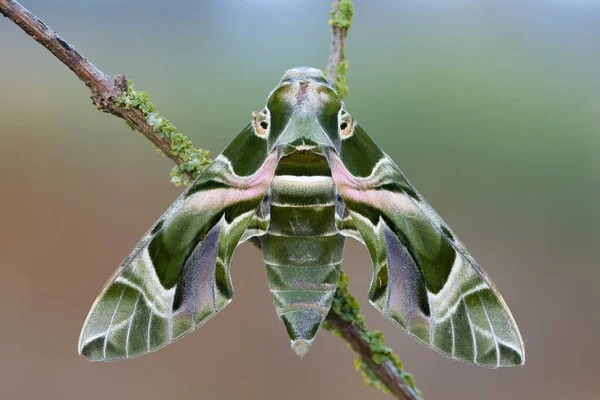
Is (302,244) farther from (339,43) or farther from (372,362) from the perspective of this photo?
(339,43)

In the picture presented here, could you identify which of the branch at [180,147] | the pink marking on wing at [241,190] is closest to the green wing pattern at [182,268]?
the pink marking on wing at [241,190]

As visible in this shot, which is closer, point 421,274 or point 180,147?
point 421,274

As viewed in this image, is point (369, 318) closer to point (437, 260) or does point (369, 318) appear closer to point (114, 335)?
point (437, 260)

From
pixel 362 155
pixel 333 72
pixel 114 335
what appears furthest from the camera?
pixel 333 72

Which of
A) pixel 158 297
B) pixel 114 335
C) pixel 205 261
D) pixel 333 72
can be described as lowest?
pixel 114 335

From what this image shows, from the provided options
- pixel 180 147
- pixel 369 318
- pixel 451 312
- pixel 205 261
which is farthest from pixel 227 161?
pixel 369 318

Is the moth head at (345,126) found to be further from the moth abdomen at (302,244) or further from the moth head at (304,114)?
the moth abdomen at (302,244)

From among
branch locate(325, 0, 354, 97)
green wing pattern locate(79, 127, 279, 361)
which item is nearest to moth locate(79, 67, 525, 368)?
green wing pattern locate(79, 127, 279, 361)

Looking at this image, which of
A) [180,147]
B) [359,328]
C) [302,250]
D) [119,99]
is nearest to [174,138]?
[180,147]
